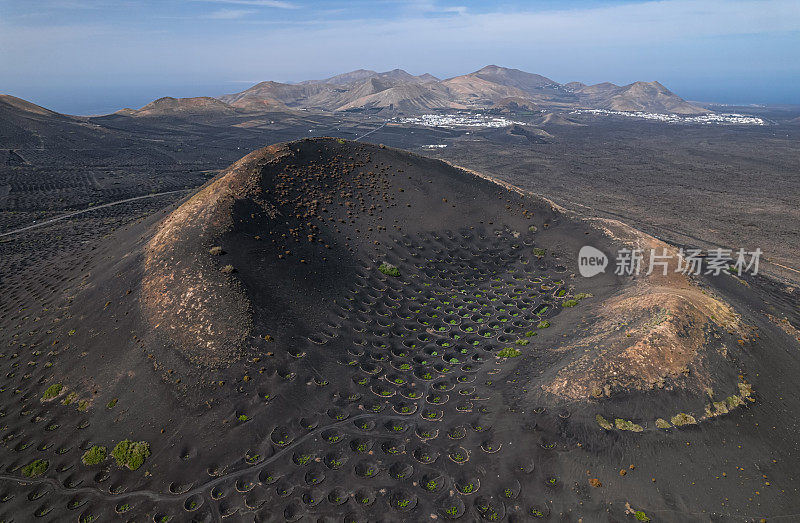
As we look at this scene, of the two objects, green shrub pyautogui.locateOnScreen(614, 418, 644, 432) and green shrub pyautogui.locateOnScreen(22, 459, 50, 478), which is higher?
green shrub pyautogui.locateOnScreen(614, 418, 644, 432)

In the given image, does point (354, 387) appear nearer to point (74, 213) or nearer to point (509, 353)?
point (509, 353)

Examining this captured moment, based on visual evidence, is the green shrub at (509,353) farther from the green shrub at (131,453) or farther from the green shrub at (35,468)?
the green shrub at (35,468)

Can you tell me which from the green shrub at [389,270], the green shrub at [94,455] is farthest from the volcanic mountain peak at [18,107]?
the green shrub at [94,455]

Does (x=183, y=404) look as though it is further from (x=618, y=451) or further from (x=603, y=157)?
(x=603, y=157)

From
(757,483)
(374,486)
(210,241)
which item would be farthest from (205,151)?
(757,483)

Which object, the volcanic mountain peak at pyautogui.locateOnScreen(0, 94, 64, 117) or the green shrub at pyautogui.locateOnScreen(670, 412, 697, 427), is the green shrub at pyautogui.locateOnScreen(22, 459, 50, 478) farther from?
the volcanic mountain peak at pyautogui.locateOnScreen(0, 94, 64, 117)

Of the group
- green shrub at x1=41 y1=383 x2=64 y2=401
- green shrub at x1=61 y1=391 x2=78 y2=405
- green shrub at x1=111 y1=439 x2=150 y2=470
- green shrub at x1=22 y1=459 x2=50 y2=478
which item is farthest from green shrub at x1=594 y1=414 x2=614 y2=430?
green shrub at x1=41 y1=383 x2=64 y2=401
